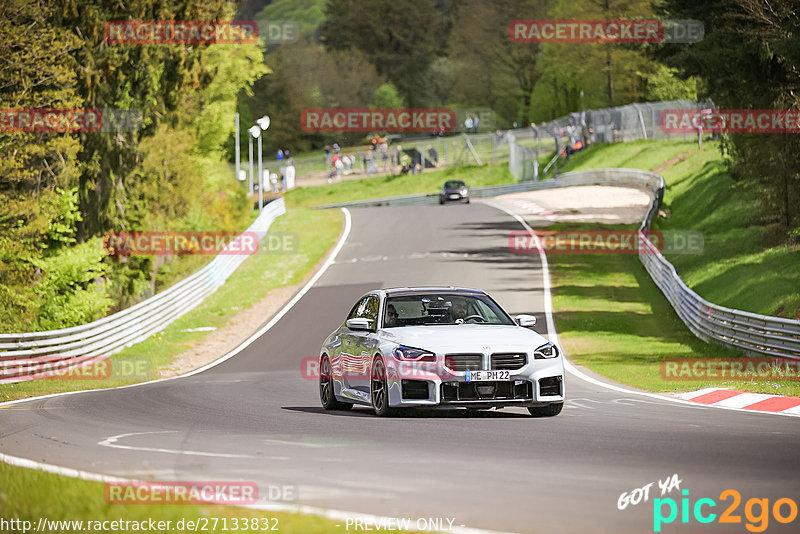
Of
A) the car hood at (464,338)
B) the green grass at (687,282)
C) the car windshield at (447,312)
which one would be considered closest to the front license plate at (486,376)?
the car hood at (464,338)

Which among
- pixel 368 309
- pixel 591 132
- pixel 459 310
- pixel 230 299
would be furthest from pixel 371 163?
pixel 459 310

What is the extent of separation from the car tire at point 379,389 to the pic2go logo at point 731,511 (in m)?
6.13

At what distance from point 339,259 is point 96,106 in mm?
12268

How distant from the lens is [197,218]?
6094cm

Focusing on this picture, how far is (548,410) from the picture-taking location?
1419 centimetres

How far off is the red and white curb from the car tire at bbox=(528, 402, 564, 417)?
2725 mm

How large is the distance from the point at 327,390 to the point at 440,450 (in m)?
5.51

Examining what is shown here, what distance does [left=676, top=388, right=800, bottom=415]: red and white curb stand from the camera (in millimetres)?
15555

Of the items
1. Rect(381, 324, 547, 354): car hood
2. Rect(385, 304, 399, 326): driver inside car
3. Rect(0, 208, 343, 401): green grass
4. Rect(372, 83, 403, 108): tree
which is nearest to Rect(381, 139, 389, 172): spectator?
Rect(0, 208, 343, 401): green grass

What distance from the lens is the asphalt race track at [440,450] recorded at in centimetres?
802

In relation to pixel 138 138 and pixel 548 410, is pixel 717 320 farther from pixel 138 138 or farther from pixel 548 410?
pixel 138 138

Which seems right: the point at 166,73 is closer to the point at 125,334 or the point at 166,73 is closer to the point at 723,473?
the point at 125,334

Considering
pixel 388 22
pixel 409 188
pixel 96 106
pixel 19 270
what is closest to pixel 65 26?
pixel 96 106

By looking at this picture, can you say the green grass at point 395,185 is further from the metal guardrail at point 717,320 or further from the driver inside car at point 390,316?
the driver inside car at point 390,316
